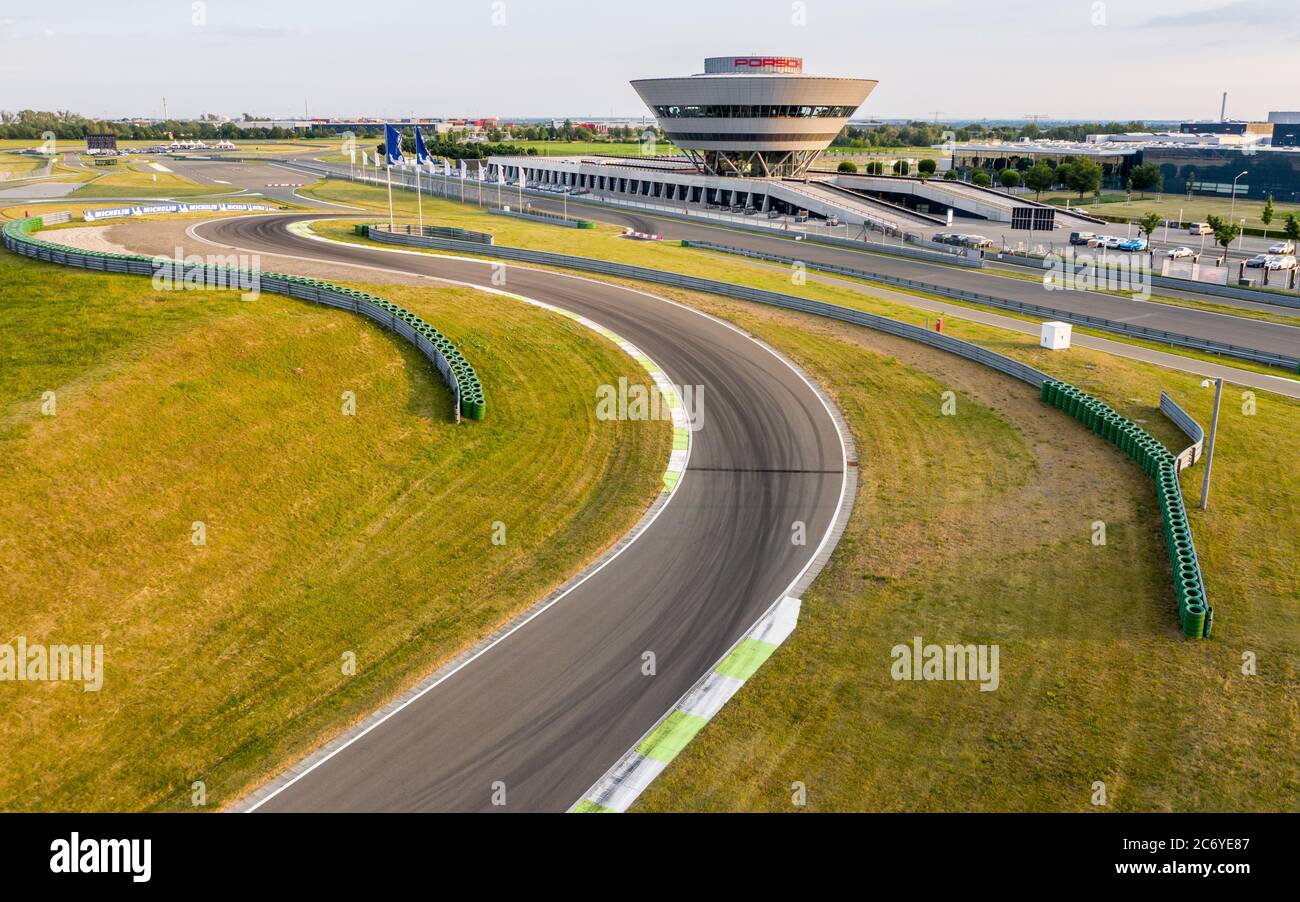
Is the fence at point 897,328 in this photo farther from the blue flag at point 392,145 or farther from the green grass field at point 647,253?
the blue flag at point 392,145

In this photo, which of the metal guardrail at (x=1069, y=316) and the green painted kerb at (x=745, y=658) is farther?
the metal guardrail at (x=1069, y=316)

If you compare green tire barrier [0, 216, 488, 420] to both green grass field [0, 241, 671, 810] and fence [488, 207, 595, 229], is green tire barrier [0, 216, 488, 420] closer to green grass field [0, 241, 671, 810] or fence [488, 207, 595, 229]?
green grass field [0, 241, 671, 810]

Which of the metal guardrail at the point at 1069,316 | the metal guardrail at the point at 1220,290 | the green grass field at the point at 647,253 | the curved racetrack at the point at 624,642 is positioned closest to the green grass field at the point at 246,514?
the curved racetrack at the point at 624,642

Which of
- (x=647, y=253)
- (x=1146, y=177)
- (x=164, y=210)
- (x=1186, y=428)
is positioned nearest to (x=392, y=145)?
(x=647, y=253)

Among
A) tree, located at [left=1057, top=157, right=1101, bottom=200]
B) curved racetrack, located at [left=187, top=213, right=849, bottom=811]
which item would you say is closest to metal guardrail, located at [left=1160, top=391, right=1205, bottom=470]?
curved racetrack, located at [left=187, top=213, right=849, bottom=811]

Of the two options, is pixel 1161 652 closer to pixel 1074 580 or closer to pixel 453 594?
pixel 1074 580

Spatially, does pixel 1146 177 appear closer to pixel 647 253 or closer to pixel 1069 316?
pixel 1069 316
